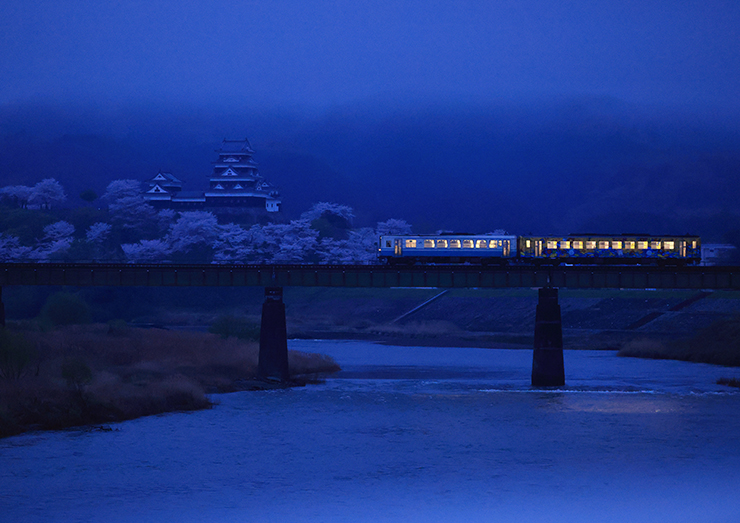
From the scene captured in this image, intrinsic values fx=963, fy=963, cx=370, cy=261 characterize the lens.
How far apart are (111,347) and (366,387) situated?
20.9m

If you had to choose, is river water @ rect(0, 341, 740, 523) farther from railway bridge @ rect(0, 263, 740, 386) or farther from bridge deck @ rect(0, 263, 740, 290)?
bridge deck @ rect(0, 263, 740, 290)

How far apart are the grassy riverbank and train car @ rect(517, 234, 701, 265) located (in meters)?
20.9

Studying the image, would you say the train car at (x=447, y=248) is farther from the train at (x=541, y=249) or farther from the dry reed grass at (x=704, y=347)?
the dry reed grass at (x=704, y=347)

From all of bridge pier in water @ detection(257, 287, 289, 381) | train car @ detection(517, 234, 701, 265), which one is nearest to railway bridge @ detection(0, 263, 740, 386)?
bridge pier in water @ detection(257, 287, 289, 381)

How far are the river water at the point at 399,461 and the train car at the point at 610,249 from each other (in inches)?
558

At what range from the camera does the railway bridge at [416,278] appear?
71.3 m

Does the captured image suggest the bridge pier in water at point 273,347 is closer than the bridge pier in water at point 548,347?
Yes

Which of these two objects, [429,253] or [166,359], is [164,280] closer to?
[166,359]

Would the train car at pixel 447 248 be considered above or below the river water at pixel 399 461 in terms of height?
above

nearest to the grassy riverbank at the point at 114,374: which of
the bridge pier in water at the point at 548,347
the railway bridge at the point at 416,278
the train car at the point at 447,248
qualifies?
the railway bridge at the point at 416,278

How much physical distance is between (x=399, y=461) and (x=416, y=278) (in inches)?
1241

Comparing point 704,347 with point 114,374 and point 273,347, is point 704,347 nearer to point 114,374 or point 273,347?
point 273,347

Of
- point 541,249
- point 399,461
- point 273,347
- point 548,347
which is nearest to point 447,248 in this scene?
point 541,249

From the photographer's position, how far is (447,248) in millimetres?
78688
